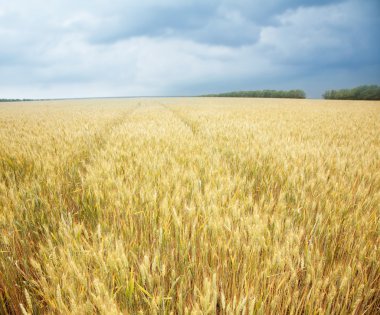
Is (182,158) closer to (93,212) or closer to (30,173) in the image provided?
(93,212)

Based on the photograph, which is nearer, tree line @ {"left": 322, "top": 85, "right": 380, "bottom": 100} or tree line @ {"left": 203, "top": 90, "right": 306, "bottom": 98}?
tree line @ {"left": 322, "top": 85, "right": 380, "bottom": 100}

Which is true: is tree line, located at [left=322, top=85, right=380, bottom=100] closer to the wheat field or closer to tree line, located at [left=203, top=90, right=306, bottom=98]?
tree line, located at [left=203, top=90, right=306, bottom=98]

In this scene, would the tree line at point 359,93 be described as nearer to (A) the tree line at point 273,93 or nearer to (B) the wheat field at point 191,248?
(A) the tree line at point 273,93

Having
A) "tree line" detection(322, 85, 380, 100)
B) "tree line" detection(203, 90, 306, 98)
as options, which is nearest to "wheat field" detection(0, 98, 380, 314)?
"tree line" detection(322, 85, 380, 100)

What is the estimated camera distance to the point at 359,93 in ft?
193

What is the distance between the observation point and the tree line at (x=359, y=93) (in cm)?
5412

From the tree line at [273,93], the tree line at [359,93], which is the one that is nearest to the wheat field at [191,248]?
the tree line at [359,93]

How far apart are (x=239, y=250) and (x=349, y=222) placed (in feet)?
2.60

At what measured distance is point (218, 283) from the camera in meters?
1.03

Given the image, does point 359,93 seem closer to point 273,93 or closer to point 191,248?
point 273,93

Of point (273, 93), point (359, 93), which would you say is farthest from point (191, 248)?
point (273, 93)

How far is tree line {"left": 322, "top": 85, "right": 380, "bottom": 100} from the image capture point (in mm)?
54125

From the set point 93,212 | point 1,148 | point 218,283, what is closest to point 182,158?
point 93,212

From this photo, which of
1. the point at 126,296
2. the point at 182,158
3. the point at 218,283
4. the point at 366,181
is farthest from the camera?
the point at 182,158
